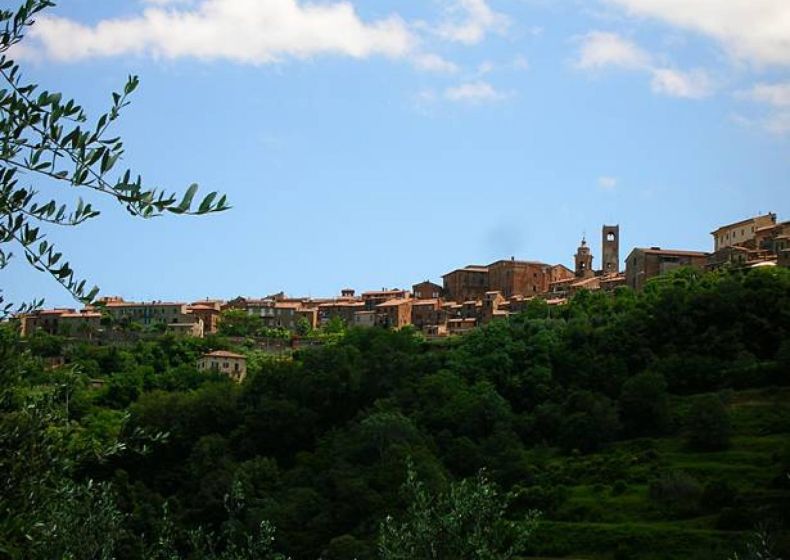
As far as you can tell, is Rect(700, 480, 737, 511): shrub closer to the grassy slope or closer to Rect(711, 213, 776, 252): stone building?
the grassy slope

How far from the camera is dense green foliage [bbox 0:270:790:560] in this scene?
1978 inches

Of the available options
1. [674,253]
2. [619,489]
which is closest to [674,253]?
[674,253]

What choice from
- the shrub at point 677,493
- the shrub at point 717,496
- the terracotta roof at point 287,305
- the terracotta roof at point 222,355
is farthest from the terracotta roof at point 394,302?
the shrub at point 717,496

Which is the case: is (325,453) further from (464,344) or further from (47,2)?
(47,2)

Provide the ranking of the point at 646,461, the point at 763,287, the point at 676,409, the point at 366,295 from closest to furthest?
the point at 646,461 → the point at 676,409 → the point at 763,287 → the point at 366,295

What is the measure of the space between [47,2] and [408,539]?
9948 millimetres

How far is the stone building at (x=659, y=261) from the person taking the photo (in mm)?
101625

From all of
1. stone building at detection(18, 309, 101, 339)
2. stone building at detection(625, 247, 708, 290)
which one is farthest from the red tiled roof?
stone building at detection(18, 309, 101, 339)

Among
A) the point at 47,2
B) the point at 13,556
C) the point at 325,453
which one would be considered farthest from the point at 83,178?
the point at 325,453

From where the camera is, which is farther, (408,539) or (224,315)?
(224,315)

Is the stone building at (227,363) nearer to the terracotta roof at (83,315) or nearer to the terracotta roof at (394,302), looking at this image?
the terracotta roof at (394,302)

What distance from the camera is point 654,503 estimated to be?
51.7 metres

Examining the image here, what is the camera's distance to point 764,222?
105 metres

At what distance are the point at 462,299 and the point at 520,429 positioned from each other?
54.5 m
